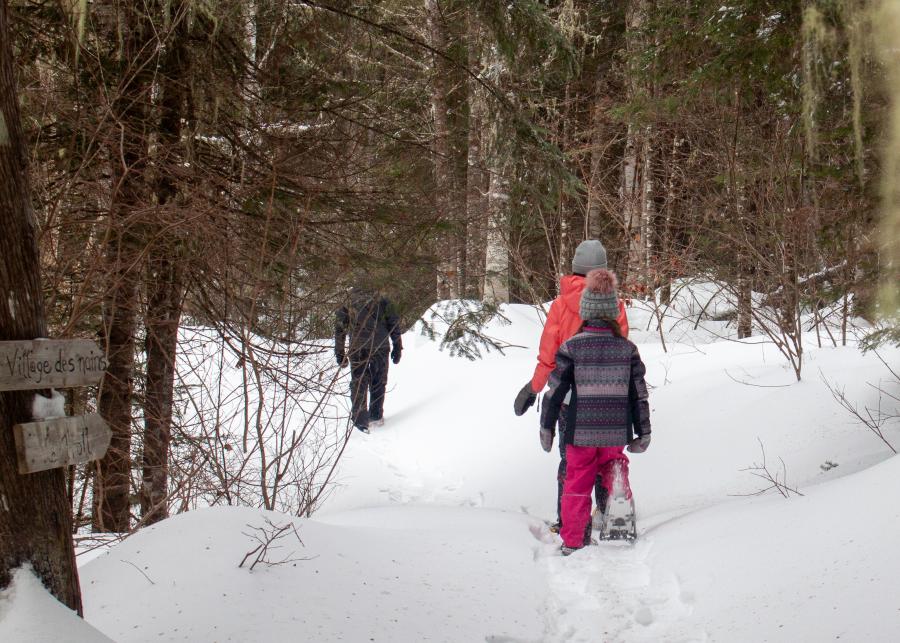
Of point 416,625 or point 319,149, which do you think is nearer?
point 416,625

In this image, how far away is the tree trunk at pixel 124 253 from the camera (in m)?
4.88

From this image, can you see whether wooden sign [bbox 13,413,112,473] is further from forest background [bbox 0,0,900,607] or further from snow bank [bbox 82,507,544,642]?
forest background [bbox 0,0,900,607]

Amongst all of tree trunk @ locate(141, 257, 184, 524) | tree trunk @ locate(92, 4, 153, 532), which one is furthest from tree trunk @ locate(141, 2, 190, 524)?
tree trunk @ locate(92, 4, 153, 532)

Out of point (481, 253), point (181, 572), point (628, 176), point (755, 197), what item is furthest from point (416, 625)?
point (628, 176)

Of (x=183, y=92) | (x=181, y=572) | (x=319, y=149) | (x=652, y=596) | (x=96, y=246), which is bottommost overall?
(x=652, y=596)

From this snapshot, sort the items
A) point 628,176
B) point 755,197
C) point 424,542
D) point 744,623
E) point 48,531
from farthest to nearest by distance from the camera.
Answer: point 628,176 < point 755,197 < point 424,542 < point 744,623 < point 48,531

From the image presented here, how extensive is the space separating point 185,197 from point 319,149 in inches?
42.2

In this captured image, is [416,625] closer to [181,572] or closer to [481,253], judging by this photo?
[181,572]

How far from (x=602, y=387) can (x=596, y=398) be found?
79 millimetres

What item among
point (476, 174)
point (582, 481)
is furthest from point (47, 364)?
point (476, 174)

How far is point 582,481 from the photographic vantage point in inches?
198

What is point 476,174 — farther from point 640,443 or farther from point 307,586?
point 307,586

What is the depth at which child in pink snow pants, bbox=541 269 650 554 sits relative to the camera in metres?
4.93

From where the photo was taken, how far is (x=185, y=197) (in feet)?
17.6
